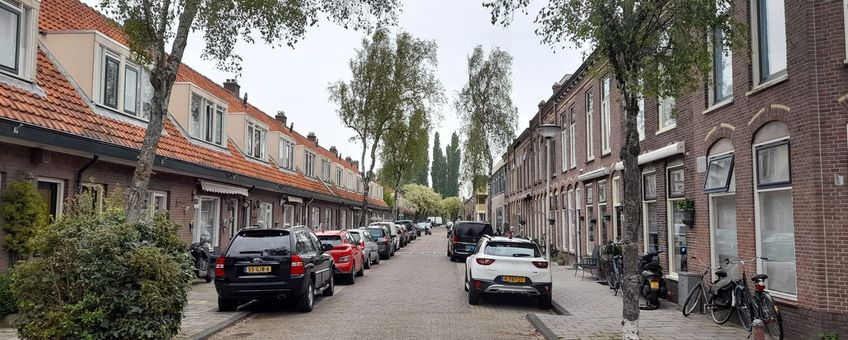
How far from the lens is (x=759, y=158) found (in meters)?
10.3

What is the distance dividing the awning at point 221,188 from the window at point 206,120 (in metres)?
1.53

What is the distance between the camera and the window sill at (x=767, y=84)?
949 centimetres

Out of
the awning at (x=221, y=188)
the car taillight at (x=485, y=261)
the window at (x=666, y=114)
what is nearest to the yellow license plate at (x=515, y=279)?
the car taillight at (x=485, y=261)

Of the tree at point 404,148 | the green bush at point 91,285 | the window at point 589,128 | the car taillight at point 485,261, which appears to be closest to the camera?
the green bush at point 91,285

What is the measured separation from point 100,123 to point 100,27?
13.7 feet

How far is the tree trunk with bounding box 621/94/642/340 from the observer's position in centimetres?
832

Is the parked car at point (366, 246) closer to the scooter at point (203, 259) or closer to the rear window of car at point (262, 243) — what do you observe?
the scooter at point (203, 259)

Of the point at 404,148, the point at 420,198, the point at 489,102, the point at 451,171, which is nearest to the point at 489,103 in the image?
the point at 489,102

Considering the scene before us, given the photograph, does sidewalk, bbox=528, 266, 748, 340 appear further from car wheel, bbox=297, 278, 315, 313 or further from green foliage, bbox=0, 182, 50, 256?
green foliage, bbox=0, 182, 50, 256

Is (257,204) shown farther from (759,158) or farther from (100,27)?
(759,158)

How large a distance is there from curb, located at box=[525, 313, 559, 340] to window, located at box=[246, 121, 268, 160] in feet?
51.1

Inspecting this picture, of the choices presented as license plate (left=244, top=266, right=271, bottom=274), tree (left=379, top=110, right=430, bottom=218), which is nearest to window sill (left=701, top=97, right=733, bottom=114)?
license plate (left=244, top=266, right=271, bottom=274)

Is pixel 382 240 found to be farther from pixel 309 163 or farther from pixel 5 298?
pixel 5 298

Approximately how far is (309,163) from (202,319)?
25.7 m
